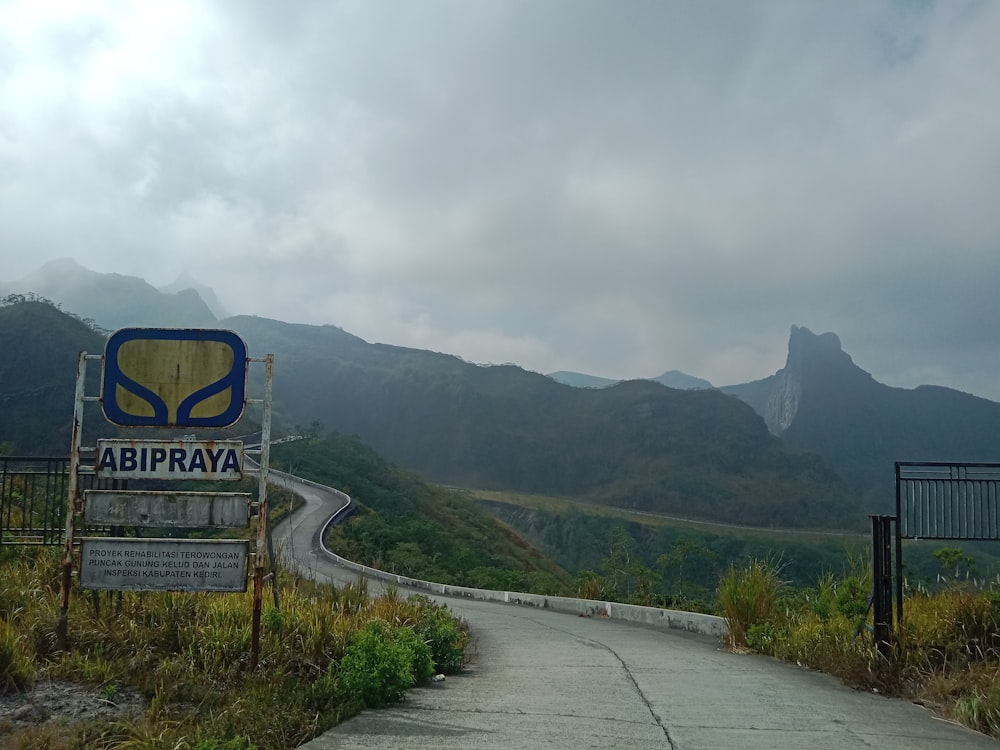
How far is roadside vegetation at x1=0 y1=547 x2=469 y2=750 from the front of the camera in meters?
5.32

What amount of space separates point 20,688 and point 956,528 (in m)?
8.78

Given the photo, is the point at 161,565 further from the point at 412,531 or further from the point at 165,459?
the point at 412,531

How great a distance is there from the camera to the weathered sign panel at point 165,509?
A: 748 centimetres

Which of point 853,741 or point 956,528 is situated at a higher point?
point 956,528

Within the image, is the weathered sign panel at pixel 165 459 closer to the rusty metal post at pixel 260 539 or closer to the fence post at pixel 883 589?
the rusty metal post at pixel 260 539

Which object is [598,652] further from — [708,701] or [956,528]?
[956,528]

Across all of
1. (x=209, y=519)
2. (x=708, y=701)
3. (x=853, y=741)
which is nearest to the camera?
(x=853, y=741)

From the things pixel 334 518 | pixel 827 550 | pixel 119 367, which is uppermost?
pixel 119 367

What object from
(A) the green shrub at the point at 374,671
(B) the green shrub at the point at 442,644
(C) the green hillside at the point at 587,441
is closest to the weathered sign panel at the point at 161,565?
(A) the green shrub at the point at 374,671

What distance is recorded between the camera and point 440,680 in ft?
25.1

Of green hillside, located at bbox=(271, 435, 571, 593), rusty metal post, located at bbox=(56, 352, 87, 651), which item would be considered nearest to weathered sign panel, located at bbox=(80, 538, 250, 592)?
rusty metal post, located at bbox=(56, 352, 87, 651)

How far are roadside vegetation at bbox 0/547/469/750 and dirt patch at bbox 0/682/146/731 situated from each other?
0.16 ft

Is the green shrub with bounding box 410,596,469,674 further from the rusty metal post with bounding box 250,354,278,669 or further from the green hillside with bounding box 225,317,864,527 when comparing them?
A: the green hillside with bounding box 225,317,864,527

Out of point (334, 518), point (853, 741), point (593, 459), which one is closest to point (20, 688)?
point (853, 741)
